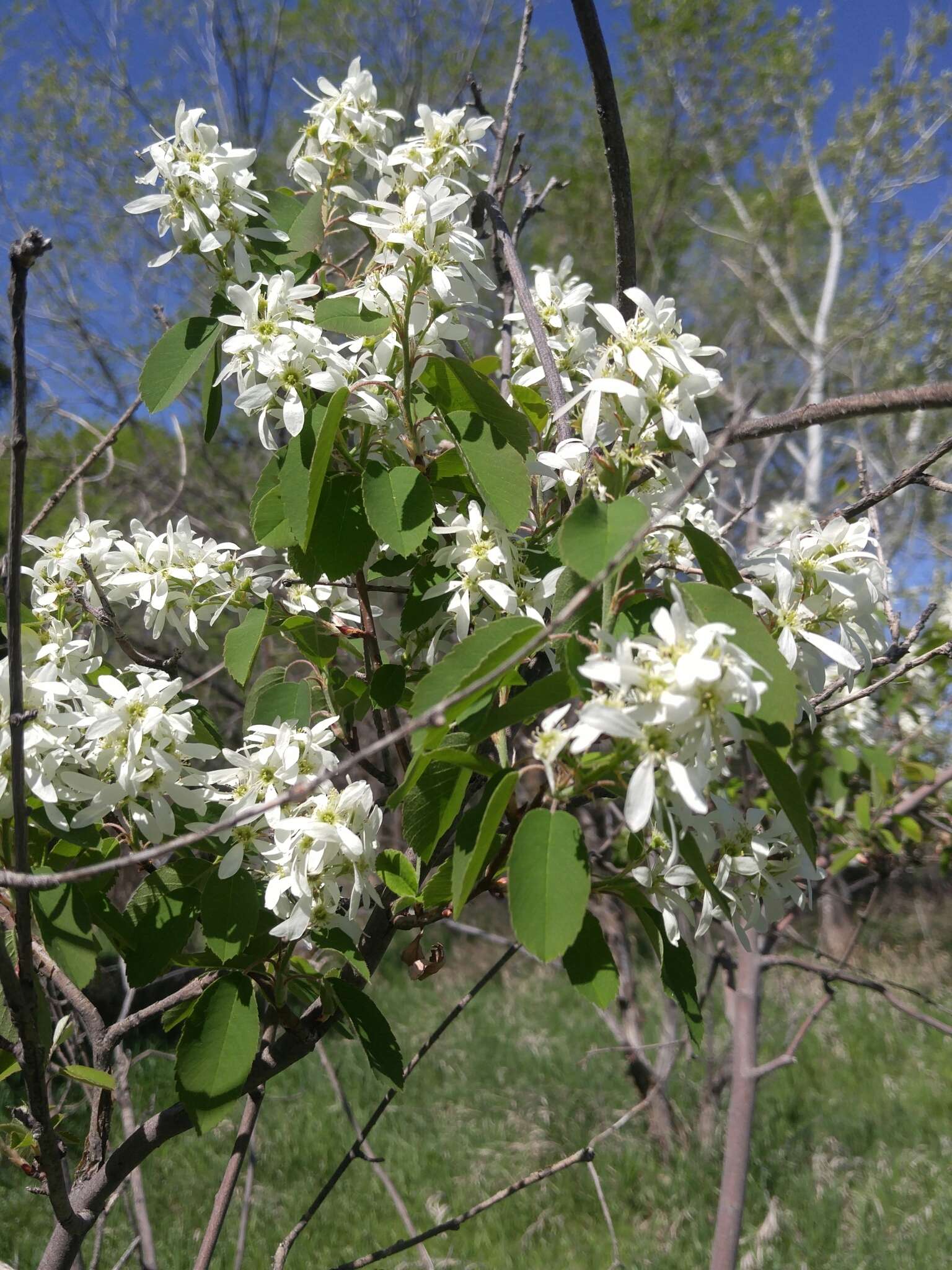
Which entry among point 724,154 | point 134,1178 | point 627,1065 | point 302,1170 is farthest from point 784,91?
point 134,1178

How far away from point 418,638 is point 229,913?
1.24 ft

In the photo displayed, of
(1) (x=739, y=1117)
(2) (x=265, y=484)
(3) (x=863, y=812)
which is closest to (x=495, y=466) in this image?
(2) (x=265, y=484)

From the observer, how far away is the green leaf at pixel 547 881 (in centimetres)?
69

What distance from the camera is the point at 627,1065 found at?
3535 mm

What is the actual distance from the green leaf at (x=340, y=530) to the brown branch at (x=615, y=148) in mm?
360

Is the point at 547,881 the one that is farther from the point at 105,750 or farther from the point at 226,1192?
the point at 226,1192

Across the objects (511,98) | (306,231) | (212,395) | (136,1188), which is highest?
(511,98)

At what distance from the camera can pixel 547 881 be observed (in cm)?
71

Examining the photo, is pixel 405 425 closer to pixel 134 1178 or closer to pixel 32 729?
pixel 32 729

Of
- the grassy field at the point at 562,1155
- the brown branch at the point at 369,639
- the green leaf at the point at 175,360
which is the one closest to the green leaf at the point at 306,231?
the green leaf at the point at 175,360

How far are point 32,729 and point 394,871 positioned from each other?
359 millimetres

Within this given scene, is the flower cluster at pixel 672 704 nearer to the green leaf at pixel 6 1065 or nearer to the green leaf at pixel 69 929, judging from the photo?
the green leaf at pixel 69 929

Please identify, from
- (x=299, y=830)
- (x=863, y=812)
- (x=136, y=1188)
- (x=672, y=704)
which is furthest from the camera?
(x=863, y=812)

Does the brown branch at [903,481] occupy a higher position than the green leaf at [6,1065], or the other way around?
the brown branch at [903,481]
